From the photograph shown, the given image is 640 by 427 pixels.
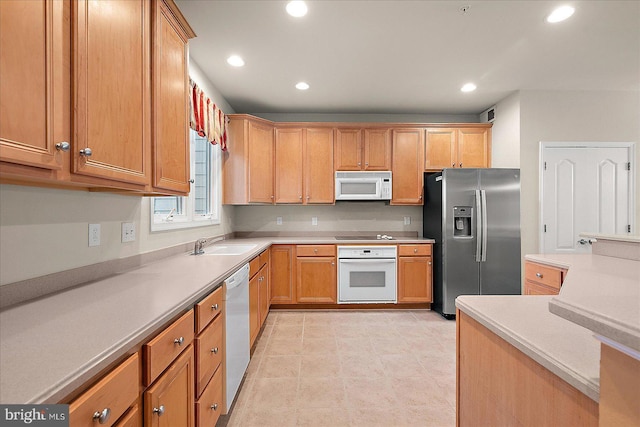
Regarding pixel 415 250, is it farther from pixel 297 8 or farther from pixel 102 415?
pixel 102 415

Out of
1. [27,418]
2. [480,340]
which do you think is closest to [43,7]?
[27,418]

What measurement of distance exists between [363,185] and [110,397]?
3.50m

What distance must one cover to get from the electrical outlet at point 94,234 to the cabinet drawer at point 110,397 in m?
0.89

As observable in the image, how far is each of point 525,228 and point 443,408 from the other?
2.63 meters

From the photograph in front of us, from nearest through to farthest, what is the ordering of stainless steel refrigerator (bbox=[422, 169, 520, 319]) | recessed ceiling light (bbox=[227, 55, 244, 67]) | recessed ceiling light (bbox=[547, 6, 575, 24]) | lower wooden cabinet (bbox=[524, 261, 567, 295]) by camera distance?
lower wooden cabinet (bbox=[524, 261, 567, 295])
recessed ceiling light (bbox=[547, 6, 575, 24])
recessed ceiling light (bbox=[227, 55, 244, 67])
stainless steel refrigerator (bbox=[422, 169, 520, 319])

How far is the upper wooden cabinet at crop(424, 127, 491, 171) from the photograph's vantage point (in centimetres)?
402

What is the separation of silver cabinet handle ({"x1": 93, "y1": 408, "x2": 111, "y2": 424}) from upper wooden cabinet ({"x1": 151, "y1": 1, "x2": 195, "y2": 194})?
3.54ft

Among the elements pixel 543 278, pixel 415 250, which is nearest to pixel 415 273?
pixel 415 250

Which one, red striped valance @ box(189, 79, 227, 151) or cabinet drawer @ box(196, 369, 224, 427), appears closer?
cabinet drawer @ box(196, 369, 224, 427)

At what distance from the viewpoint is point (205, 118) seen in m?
2.69

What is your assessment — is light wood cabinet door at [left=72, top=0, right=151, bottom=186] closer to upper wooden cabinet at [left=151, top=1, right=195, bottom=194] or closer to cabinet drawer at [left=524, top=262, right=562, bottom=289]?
upper wooden cabinet at [left=151, top=1, right=195, bottom=194]

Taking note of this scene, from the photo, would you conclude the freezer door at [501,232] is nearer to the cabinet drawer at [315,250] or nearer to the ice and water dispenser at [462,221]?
the ice and water dispenser at [462,221]

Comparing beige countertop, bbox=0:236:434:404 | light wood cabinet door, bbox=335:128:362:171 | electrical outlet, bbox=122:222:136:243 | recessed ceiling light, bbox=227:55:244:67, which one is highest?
recessed ceiling light, bbox=227:55:244:67

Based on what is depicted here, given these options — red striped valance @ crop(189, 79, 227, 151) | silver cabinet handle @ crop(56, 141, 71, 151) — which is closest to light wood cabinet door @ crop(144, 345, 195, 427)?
silver cabinet handle @ crop(56, 141, 71, 151)
